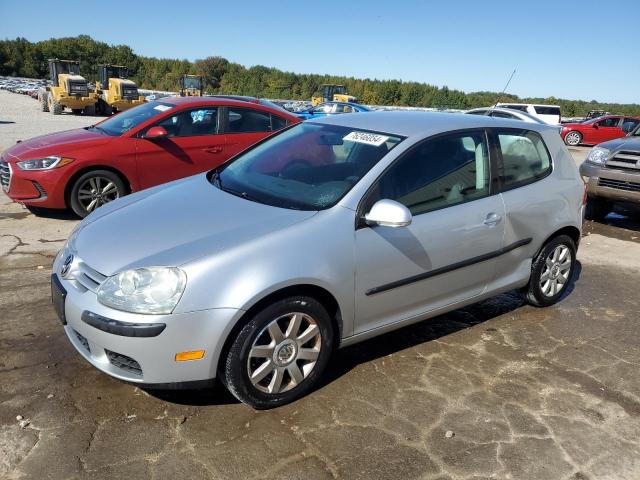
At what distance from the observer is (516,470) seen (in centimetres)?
259

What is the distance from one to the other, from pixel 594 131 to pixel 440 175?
2418 centimetres

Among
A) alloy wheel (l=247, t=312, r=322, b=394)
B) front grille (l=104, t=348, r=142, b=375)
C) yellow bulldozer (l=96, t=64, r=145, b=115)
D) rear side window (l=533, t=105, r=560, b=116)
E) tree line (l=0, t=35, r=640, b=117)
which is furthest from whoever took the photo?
tree line (l=0, t=35, r=640, b=117)

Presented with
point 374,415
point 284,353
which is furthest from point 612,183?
point 284,353

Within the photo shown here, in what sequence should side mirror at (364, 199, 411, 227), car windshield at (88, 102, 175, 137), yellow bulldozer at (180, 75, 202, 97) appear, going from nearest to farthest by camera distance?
side mirror at (364, 199, 411, 227)
car windshield at (88, 102, 175, 137)
yellow bulldozer at (180, 75, 202, 97)

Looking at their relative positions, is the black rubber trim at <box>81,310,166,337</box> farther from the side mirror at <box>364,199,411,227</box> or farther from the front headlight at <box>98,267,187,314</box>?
the side mirror at <box>364,199,411,227</box>

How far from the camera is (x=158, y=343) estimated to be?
2.54 meters

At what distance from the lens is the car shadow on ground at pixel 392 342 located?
9.97 ft

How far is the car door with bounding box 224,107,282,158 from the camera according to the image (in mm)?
7223

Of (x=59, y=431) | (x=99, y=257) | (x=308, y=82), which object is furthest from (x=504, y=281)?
(x=308, y=82)

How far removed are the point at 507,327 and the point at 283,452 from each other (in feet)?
7.76

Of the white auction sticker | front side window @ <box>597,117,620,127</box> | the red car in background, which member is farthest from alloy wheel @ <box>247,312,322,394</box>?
front side window @ <box>597,117,620,127</box>

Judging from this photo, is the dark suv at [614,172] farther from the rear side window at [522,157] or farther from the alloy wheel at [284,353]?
the alloy wheel at [284,353]

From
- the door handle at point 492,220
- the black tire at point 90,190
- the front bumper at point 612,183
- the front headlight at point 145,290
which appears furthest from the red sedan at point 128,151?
the front bumper at point 612,183

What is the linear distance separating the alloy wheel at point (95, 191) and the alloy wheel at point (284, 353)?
14.6ft
